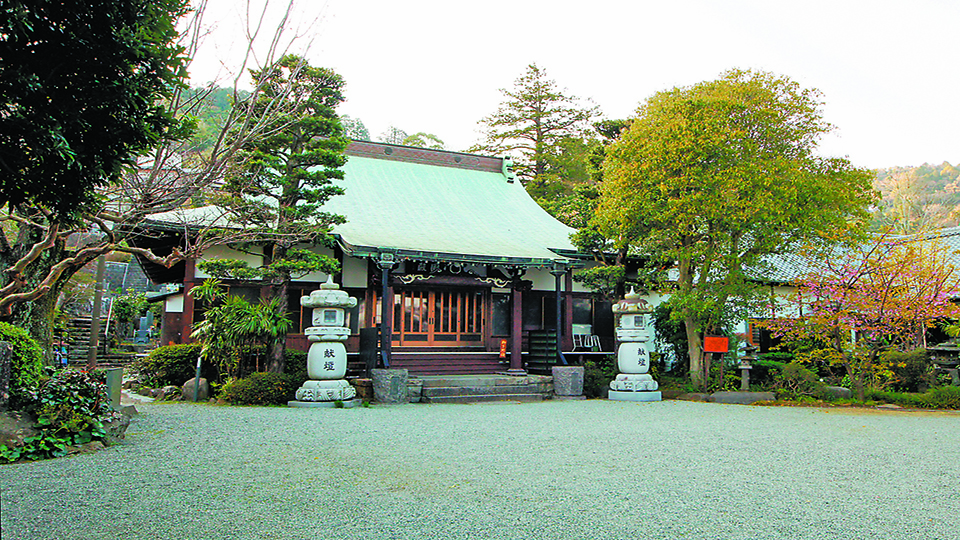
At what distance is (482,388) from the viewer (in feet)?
36.7

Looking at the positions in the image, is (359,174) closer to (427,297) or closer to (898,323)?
(427,297)

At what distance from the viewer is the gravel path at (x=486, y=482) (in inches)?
136

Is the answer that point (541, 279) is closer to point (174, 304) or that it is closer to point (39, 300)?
point (174, 304)

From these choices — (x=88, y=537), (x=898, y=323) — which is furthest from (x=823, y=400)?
(x=88, y=537)

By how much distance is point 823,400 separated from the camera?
1121 cm

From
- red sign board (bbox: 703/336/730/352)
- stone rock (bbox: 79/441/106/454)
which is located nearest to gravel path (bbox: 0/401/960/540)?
stone rock (bbox: 79/441/106/454)

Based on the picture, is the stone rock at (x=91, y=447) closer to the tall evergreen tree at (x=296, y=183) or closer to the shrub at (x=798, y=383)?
the tall evergreen tree at (x=296, y=183)

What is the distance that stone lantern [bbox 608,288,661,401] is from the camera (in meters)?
11.5

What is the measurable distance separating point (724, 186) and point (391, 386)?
6.87m

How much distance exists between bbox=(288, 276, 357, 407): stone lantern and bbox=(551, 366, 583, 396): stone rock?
390cm

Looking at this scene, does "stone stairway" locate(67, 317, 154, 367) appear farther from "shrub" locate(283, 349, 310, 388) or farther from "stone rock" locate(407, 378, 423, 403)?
"stone rock" locate(407, 378, 423, 403)

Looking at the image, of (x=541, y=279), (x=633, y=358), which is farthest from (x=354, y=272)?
(x=633, y=358)

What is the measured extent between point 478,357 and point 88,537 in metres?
10.7

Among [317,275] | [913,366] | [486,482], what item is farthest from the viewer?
[317,275]
